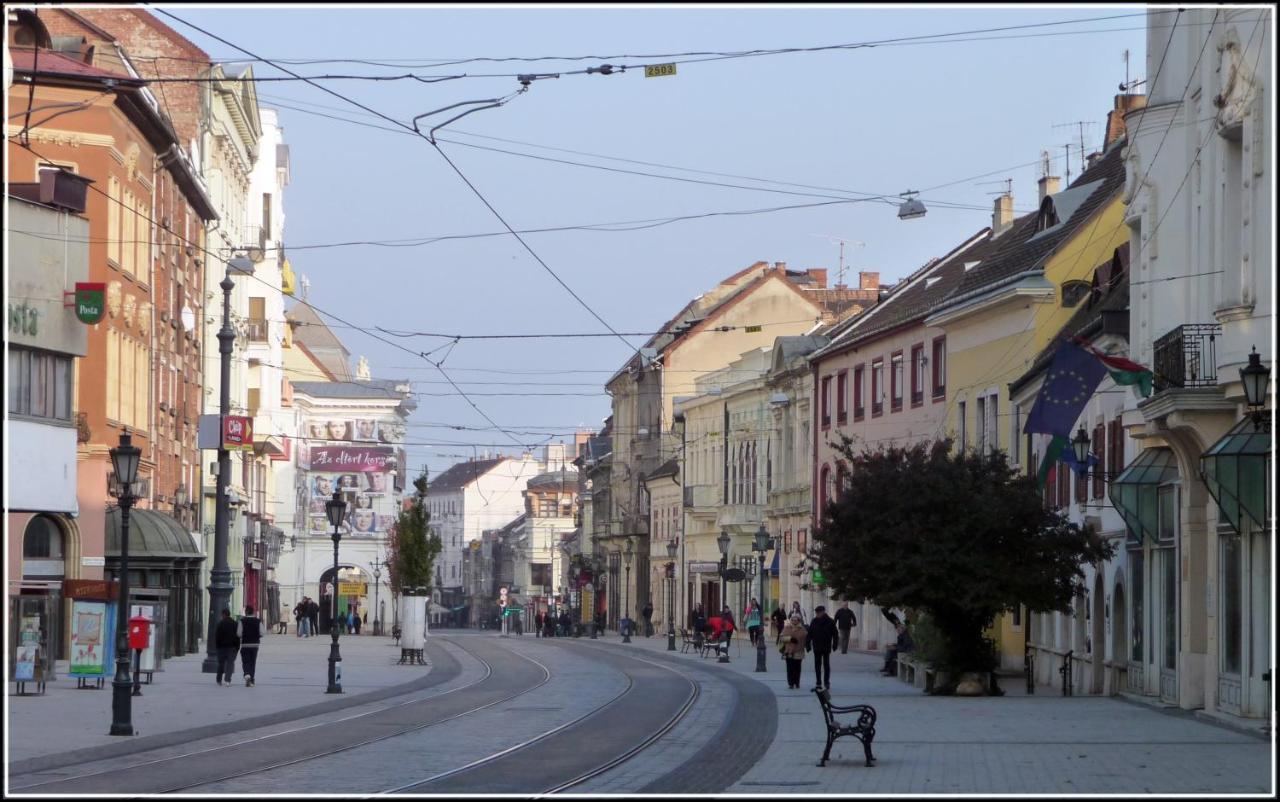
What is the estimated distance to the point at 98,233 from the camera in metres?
47.2

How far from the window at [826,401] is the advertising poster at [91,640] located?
40.6 m

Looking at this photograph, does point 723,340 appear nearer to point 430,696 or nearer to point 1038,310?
point 1038,310

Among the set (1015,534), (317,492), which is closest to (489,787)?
(1015,534)

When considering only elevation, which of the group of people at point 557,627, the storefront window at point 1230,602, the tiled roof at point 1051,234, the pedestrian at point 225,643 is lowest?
the group of people at point 557,627

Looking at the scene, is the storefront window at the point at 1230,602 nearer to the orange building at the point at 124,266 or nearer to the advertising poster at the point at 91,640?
the advertising poster at the point at 91,640

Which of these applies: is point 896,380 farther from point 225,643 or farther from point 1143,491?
point 1143,491

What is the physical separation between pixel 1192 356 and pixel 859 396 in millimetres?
41252

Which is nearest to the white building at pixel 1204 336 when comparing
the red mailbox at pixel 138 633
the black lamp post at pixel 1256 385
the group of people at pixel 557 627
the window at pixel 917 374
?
the black lamp post at pixel 1256 385

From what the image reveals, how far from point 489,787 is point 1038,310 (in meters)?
32.0

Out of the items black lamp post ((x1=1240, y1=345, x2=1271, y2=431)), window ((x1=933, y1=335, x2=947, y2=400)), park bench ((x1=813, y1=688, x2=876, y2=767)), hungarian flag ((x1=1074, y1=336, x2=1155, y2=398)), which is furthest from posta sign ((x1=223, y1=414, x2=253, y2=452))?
black lamp post ((x1=1240, y1=345, x2=1271, y2=431))

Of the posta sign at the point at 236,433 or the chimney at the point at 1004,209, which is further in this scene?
the chimney at the point at 1004,209

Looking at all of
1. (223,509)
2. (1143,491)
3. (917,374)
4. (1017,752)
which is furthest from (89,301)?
(917,374)

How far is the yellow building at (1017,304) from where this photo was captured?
47281mm

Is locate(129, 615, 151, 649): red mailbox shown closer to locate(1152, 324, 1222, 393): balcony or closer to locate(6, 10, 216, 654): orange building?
locate(6, 10, 216, 654): orange building
